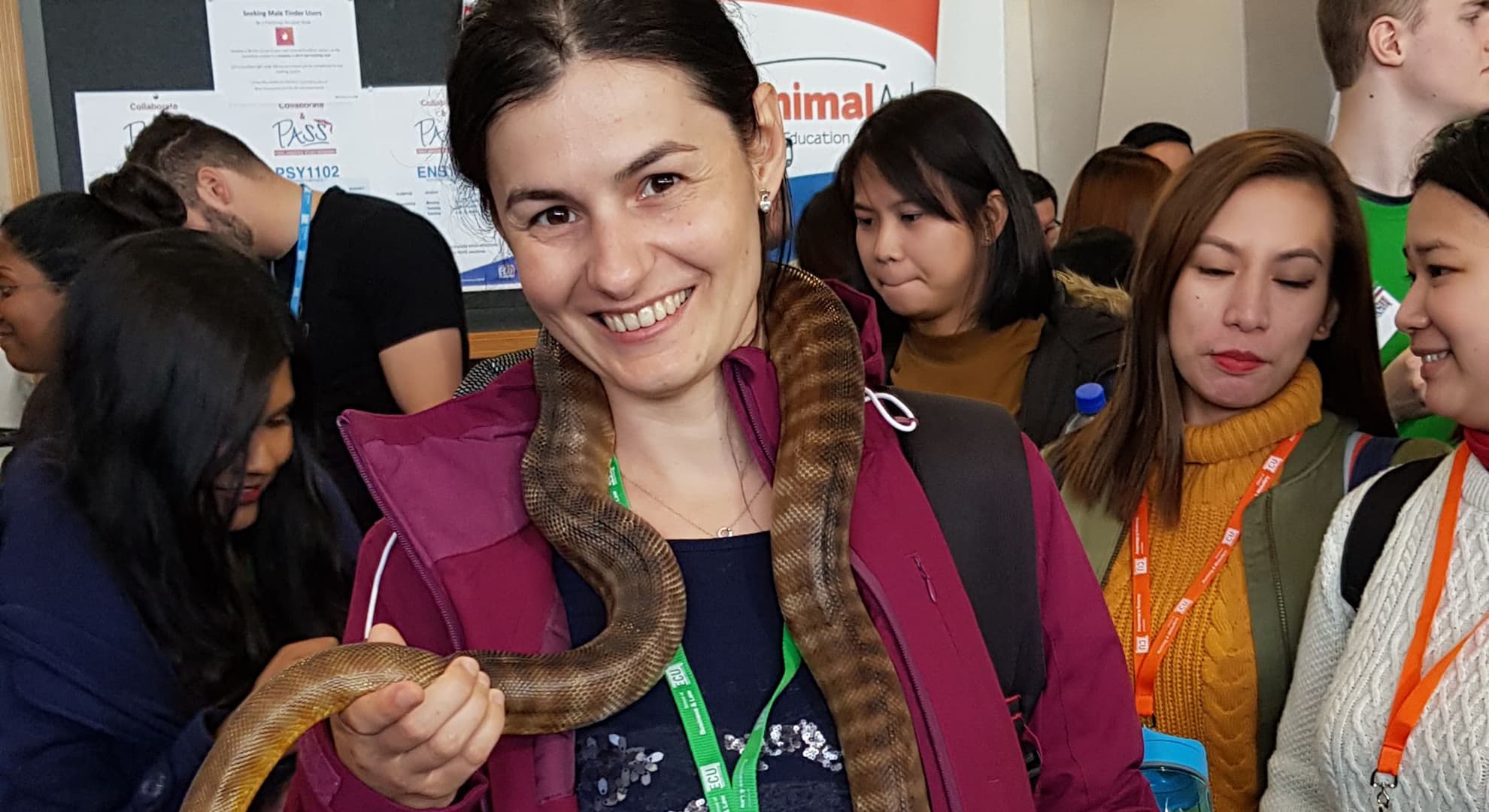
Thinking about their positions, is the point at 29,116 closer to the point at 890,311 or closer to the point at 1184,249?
the point at 890,311

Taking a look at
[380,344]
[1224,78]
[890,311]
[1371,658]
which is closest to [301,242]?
[380,344]

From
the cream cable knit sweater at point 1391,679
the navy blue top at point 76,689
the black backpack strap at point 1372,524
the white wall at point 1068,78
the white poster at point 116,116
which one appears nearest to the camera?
the cream cable knit sweater at point 1391,679

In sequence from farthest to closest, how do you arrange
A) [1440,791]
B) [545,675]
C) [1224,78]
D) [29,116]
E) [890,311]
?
[1224,78] < [29,116] < [890,311] < [1440,791] < [545,675]

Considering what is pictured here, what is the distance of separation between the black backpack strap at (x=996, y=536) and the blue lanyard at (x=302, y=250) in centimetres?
241

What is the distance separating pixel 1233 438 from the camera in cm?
204

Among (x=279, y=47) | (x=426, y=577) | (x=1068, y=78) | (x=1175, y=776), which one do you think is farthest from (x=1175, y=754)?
(x=1068, y=78)

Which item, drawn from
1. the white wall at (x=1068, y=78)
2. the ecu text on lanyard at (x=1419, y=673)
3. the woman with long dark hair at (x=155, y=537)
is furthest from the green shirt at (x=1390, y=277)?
the white wall at (x=1068, y=78)

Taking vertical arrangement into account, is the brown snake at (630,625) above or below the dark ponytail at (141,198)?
below

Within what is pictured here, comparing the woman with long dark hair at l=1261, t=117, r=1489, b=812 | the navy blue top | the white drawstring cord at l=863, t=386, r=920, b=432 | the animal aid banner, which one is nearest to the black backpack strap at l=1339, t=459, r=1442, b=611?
the woman with long dark hair at l=1261, t=117, r=1489, b=812

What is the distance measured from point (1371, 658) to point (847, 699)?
0.89 m

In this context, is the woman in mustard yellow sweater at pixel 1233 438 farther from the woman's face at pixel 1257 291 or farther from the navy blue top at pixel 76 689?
the navy blue top at pixel 76 689

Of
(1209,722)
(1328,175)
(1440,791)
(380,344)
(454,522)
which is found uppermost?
(1328,175)

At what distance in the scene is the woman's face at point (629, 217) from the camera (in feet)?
3.68

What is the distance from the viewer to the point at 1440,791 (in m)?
1.49
